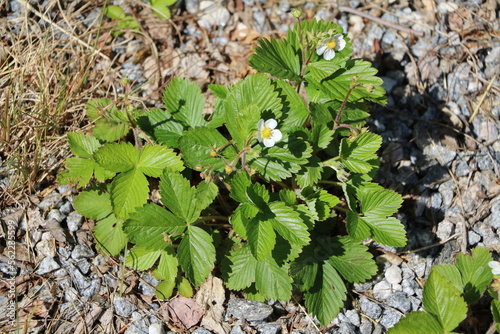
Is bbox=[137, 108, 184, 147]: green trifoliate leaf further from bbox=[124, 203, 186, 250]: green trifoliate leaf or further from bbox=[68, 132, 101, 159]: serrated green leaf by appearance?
bbox=[124, 203, 186, 250]: green trifoliate leaf

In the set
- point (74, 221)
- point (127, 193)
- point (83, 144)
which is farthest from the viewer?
point (74, 221)

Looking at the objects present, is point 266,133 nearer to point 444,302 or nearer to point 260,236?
point 260,236

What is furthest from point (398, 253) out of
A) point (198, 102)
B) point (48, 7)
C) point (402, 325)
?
point (48, 7)

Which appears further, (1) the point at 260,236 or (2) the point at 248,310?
(2) the point at 248,310

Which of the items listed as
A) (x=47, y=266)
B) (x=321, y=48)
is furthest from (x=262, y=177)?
(x=47, y=266)

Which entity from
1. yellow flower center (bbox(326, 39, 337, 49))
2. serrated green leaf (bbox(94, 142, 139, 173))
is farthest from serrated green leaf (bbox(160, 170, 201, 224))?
yellow flower center (bbox(326, 39, 337, 49))

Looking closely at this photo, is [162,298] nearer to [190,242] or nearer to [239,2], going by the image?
[190,242]
